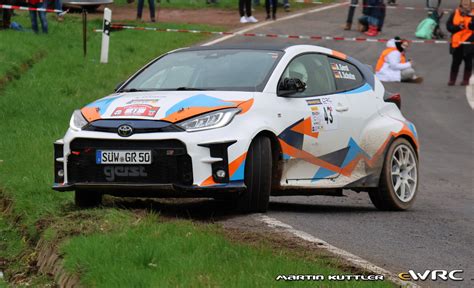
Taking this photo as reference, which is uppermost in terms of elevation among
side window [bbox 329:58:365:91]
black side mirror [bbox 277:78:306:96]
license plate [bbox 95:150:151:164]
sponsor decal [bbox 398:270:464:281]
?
black side mirror [bbox 277:78:306:96]

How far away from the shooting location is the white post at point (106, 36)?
23.4m

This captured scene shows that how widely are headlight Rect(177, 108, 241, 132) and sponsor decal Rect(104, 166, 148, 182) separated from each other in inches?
18.6

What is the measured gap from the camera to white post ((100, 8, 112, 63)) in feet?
76.9

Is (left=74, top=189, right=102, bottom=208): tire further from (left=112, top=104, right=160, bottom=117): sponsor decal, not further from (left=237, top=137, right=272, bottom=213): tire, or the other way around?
(left=237, top=137, right=272, bottom=213): tire

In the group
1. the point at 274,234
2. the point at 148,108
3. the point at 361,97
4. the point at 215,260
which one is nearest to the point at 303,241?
the point at 274,234

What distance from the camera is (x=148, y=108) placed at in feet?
31.4

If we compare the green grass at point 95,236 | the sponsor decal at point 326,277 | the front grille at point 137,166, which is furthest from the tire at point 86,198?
the sponsor decal at point 326,277

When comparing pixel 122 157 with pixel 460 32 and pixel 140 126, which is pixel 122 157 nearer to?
pixel 140 126

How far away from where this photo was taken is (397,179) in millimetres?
11719

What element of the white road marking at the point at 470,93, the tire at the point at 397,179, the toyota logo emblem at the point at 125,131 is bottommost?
the white road marking at the point at 470,93

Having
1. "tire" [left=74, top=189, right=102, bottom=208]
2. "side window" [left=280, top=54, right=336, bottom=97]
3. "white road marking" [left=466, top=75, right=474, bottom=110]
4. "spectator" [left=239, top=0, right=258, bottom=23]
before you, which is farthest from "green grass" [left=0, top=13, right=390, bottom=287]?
"spectator" [left=239, top=0, right=258, bottom=23]

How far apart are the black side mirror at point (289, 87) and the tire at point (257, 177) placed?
2.21 feet

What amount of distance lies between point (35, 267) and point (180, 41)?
1969 cm

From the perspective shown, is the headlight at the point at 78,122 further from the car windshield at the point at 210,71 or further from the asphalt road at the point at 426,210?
the asphalt road at the point at 426,210
